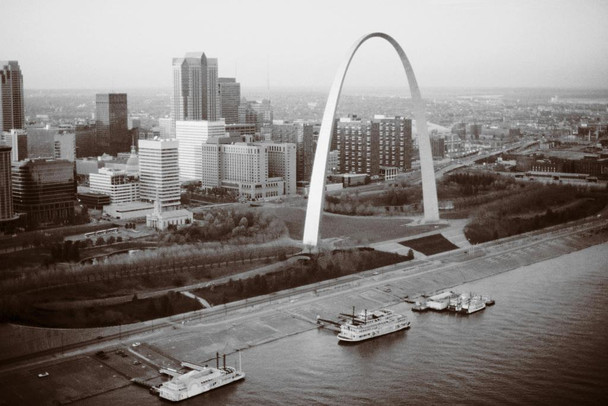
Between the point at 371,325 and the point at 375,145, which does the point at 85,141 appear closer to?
the point at 375,145

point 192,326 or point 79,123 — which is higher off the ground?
point 79,123

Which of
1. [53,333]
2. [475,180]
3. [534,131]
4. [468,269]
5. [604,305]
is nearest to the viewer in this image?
[53,333]

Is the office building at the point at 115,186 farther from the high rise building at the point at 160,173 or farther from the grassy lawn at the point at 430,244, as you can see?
the grassy lawn at the point at 430,244

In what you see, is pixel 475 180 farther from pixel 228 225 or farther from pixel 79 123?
pixel 79 123

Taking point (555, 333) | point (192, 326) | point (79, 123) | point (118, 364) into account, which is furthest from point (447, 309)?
point (79, 123)

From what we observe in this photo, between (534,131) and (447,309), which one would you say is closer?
(447,309)

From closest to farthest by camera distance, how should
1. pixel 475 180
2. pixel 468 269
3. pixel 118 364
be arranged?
1. pixel 118 364
2. pixel 468 269
3. pixel 475 180

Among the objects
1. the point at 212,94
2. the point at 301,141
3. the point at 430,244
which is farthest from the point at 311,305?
the point at 212,94
